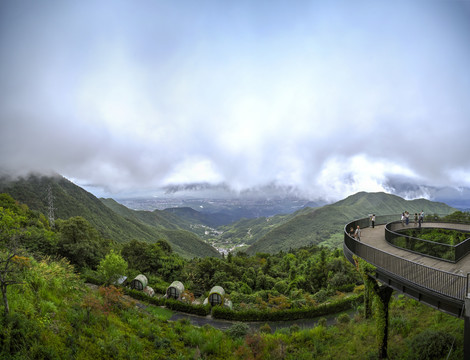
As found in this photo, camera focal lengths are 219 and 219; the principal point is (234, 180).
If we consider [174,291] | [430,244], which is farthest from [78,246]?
[430,244]

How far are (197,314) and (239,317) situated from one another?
4989mm

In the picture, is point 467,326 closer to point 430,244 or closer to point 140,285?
point 430,244

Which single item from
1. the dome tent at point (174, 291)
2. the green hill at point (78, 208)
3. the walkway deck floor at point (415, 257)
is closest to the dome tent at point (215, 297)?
the dome tent at point (174, 291)

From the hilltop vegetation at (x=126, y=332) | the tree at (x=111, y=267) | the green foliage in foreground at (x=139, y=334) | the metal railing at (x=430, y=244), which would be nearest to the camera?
the hilltop vegetation at (x=126, y=332)

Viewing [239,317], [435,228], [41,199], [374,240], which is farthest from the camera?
[41,199]

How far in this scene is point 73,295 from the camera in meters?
14.2

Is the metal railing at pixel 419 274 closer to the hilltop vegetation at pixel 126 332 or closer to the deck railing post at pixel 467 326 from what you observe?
the deck railing post at pixel 467 326

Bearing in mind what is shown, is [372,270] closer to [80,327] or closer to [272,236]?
[80,327]

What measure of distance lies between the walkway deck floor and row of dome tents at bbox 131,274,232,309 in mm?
17967

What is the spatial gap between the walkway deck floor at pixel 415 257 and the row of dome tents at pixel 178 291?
1797 centimetres

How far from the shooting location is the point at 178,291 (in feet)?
92.5

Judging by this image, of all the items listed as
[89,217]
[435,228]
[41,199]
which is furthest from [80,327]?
[41,199]

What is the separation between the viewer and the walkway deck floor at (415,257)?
429 inches

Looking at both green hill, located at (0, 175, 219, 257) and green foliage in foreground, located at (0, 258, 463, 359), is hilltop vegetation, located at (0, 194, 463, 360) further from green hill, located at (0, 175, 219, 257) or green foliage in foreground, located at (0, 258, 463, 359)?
green hill, located at (0, 175, 219, 257)
